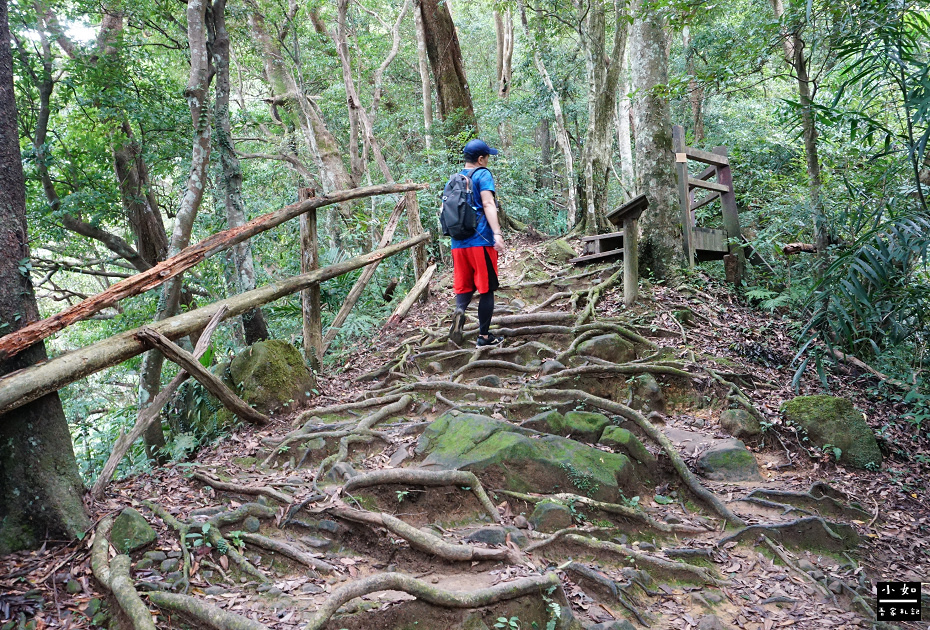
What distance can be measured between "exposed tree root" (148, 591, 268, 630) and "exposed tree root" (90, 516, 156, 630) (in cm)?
9

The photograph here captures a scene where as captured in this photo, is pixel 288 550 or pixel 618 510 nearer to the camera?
pixel 288 550

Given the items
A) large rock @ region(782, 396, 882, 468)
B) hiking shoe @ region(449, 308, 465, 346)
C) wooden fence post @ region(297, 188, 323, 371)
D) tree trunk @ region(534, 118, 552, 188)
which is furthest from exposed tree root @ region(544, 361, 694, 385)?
tree trunk @ region(534, 118, 552, 188)

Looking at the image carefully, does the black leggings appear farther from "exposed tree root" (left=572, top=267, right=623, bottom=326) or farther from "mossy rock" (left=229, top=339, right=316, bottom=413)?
"mossy rock" (left=229, top=339, right=316, bottom=413)

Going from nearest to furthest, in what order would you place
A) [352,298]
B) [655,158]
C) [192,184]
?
1. [192,184]
2. [352,298]
3. [655,158]

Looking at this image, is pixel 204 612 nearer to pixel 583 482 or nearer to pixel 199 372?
pixel 199 372

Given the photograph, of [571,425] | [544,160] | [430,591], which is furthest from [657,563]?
[544,160]

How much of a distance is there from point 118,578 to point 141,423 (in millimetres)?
1440

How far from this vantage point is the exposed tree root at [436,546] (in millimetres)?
3045

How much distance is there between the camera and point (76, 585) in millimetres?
2621

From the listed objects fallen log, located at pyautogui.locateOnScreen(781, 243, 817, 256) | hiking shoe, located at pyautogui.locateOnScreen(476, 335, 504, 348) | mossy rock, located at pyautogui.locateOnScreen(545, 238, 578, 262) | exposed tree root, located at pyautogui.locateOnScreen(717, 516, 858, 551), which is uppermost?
mossy rock, located at pyautogui.locateOnScreen(545, 238, 578, 262)

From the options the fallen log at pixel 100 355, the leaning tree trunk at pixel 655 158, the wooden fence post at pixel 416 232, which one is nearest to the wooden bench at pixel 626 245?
the leaning tree trunk at pixel 655 158

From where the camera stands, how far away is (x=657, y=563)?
11.0ft

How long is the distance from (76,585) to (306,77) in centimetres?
1442

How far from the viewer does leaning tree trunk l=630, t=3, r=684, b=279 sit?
24.1ft
